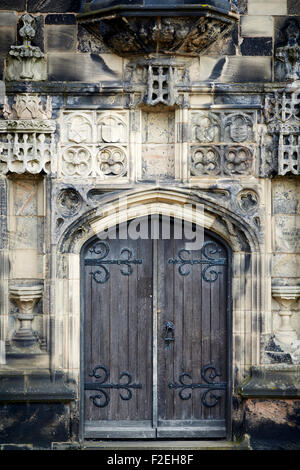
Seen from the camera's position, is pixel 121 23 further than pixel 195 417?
No

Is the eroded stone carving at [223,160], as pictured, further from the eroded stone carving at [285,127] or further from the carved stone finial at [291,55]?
the carved stone finial at [291,55]

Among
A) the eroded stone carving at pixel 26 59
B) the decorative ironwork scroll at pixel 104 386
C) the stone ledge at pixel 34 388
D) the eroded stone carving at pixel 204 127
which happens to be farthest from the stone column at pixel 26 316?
the eroded stone carving at pixel 204 127

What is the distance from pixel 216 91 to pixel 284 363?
2927mm

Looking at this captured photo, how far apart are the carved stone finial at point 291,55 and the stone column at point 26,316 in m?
3.43

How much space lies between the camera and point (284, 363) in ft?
23.3

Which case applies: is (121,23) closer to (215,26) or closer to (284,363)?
(215,26)

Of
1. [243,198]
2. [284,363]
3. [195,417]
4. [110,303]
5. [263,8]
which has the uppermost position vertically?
[263,8]

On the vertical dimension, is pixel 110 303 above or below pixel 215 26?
below

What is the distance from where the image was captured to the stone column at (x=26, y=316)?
23.1 ft

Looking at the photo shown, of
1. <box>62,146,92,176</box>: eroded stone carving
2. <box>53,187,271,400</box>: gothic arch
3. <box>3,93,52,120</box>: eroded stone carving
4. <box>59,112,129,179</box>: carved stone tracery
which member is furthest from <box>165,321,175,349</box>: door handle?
<box>3,93,52,120</box>: eroded stone carving

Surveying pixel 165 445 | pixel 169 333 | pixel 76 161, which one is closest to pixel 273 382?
pixel 169 333

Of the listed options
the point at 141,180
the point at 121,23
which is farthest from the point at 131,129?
the point at 121,23

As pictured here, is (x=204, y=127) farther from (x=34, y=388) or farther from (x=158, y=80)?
(x=34, y=388)

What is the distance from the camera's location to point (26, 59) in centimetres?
692
